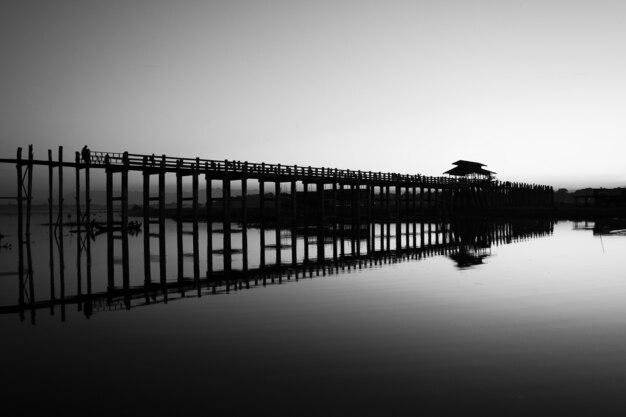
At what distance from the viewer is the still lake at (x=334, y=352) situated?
19.1 ft

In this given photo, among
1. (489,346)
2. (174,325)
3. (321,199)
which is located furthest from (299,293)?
(321,199)

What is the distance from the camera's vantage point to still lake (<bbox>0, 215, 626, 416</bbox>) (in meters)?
5.83

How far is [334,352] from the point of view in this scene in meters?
7.76

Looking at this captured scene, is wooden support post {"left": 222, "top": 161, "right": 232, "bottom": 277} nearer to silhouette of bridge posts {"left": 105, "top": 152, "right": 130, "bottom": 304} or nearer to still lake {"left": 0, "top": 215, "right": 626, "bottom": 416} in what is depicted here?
silhouette of bridge posts {"left": 105, "top": 152, "right": 130, "bottom": 304}

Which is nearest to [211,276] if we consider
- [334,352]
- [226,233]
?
[226,233]

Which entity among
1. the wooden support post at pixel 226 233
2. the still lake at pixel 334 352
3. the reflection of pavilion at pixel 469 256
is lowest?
the still lake at pixel 334 352

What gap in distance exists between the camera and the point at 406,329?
912 centimetres

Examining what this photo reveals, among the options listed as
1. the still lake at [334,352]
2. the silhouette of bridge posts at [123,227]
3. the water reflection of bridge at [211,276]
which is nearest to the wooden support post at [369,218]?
the water reflection of bridge at [211,276]

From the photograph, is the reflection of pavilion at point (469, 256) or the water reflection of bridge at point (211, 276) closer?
the water reflection of bridge at point (211, 276)

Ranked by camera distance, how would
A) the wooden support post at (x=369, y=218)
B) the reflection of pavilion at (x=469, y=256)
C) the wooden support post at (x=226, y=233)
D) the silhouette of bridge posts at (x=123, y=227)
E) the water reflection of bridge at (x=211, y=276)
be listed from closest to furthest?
the water reflection of bridge at (x=211, y=276), the silhouette of bridge posts at (x=123, y=227), the reflection of pavilion at (x=469, y=256), the wooden support post at (x=226, y=233), the wooden support post at (x=369, y=218)

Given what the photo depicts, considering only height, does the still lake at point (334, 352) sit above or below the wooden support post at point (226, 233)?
below

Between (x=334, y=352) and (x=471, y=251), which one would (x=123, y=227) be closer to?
(x=471, y=251)

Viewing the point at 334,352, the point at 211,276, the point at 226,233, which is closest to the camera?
the point at 334,352

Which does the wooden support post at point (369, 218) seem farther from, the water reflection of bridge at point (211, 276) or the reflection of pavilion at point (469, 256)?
the reflection of pavilion at point (469, 256)
